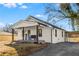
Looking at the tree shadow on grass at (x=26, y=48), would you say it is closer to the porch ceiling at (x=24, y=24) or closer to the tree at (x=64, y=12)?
the porch ceiling at (x=24, y=24)

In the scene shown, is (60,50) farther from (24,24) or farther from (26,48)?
(24,24)

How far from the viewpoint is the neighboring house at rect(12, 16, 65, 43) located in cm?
279

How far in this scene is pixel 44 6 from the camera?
2785mm

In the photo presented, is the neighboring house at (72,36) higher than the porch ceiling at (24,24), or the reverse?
the porch ceiling at (24,24)

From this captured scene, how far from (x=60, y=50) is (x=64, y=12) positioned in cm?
45

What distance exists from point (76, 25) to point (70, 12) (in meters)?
0.17

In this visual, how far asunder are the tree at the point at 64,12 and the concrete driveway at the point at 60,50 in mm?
223

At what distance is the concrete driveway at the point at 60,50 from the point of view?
9.08ft

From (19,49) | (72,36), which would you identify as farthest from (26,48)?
(72,36)

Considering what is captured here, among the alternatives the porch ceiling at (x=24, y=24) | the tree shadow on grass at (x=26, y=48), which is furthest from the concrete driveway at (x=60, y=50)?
the porch ceiling at (x=24, y=24)

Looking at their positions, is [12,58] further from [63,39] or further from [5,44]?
[63,39]

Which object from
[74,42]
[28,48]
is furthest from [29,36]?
[74,42]

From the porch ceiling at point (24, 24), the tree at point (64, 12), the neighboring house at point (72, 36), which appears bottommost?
the neighboring house at point (72, 36)

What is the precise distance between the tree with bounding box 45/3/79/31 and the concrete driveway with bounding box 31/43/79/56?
223 mm
